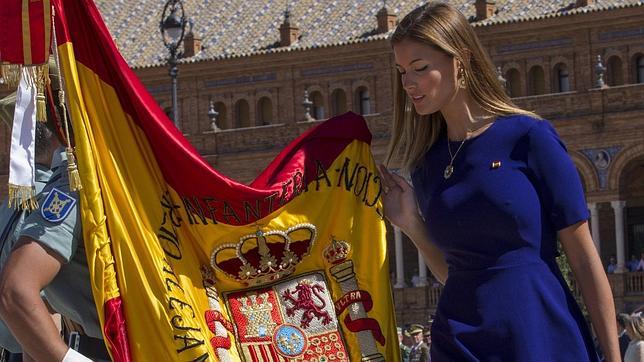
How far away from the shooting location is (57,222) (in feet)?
12.1

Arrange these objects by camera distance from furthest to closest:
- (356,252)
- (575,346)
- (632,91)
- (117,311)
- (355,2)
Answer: (355,2) → (632,91) → (356,252) → (117,311) → (575,346)

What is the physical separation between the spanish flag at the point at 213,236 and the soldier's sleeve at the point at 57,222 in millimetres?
30

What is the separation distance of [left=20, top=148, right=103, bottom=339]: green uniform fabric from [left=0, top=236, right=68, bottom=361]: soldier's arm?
0.12 ft

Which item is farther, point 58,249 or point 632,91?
point 632,91

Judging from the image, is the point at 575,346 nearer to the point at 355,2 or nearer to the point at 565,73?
the point at 565,73

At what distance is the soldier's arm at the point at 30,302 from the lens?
351 centimetres

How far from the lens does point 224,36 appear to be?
172 feet

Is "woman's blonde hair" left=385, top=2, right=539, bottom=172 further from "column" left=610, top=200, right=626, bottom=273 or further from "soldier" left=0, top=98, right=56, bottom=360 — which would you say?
"column" left=610, top=200, right=626, bottom=273

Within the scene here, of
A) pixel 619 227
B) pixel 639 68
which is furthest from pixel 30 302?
pixel 639 68

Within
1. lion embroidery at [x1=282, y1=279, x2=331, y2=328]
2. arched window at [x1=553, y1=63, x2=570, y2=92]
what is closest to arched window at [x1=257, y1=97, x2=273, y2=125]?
arched window at [x1=553, y1=63, x2=570, y2=92]

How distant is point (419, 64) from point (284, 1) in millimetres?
49067

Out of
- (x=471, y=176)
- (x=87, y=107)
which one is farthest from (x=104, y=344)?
(x=471, y=176)

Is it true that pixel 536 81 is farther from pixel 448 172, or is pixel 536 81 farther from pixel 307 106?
pixel 448 172

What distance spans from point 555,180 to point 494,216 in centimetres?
14
